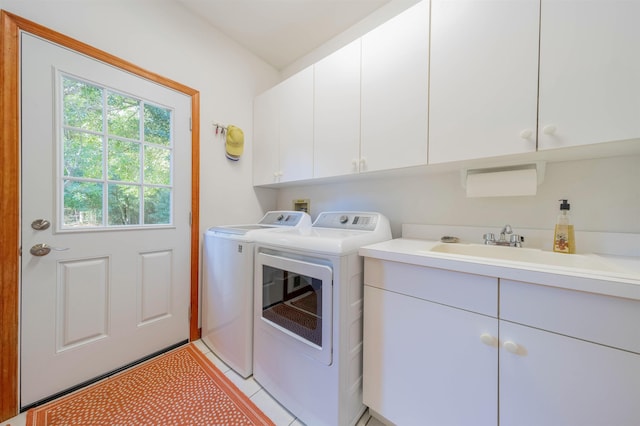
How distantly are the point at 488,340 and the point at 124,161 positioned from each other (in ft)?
7.28

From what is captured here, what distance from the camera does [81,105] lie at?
1.34 meters

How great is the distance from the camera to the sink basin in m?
0.93

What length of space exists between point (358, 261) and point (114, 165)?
1686 millimetres

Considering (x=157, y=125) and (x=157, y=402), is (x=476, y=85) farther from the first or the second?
(x=157, y=402)

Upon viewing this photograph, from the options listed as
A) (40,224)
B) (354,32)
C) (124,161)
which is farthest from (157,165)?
(354,32)

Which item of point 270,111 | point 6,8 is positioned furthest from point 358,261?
point 6,8

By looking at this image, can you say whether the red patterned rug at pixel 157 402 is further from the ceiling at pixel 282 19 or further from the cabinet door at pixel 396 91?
the ceiling at pixel 282 19

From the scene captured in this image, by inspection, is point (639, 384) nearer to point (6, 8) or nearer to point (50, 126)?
point (50, 126)

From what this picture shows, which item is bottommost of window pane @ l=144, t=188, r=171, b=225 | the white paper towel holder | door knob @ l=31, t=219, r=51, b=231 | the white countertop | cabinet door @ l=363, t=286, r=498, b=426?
cabinet door @ l=363, t=286, r=498, b=426

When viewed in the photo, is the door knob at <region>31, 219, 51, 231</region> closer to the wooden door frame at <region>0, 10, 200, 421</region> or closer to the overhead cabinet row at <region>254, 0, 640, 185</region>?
the wooden door frame at <region>0, 10, 200, 421</region>

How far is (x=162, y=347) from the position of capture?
1654 millimetres

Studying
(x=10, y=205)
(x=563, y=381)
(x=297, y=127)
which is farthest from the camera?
(x=297, y=127)

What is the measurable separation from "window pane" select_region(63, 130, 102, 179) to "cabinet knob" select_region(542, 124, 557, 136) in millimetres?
2350

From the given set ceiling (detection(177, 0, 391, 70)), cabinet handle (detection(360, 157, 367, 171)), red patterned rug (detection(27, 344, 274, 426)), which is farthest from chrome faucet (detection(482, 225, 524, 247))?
ceiling (detection(177, 0, 391, 70))
